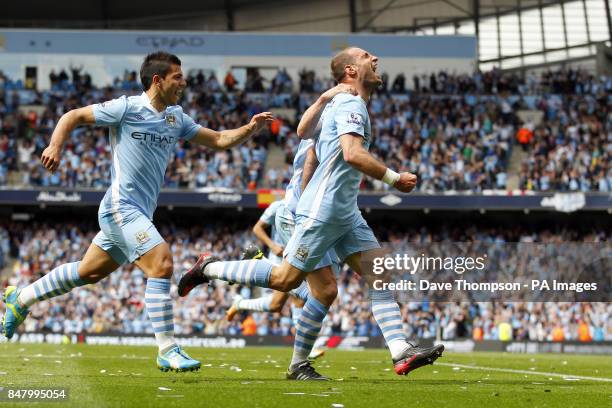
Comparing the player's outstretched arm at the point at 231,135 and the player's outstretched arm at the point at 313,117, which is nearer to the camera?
the player's outstretched arm at the point at 313,117

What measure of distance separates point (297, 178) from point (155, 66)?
3885 millimetres

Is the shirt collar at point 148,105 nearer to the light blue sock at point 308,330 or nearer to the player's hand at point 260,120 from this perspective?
the player's hand at point 260,120

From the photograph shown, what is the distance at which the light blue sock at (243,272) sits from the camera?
9.24 metres

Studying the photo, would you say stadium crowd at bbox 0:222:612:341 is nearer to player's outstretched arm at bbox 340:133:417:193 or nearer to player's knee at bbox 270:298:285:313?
player's knee at bbox 270:298:285:313

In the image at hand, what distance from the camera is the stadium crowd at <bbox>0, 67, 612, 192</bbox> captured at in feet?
124

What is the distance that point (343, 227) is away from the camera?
9.20 meters

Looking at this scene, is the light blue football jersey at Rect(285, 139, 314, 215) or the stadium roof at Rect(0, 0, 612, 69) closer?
the light blue football jersey at Rect(285, 139, 314, 215)

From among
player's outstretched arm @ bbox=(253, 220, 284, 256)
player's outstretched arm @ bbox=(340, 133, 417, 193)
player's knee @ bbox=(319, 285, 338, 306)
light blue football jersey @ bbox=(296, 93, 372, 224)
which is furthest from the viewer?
player's outstretched arm @ bbox=(253, 220, 284, 256)

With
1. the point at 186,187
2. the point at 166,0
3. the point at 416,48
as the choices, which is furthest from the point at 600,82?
the point at 166,0

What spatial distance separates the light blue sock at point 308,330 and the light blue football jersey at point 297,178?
253 centimetres

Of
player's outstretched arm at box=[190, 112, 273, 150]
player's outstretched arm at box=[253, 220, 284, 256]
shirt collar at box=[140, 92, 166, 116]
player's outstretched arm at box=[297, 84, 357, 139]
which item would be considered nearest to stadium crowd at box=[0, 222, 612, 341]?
player's outstretched arm at box=[253, 220, 284, 256]

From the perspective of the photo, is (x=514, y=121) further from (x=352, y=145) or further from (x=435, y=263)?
(x=352, y=145)

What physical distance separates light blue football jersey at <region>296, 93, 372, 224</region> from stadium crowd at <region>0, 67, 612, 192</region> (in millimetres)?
27712

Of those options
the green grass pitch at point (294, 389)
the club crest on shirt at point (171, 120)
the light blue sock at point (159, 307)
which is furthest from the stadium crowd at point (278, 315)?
the light blue sock at point (159, 307)
